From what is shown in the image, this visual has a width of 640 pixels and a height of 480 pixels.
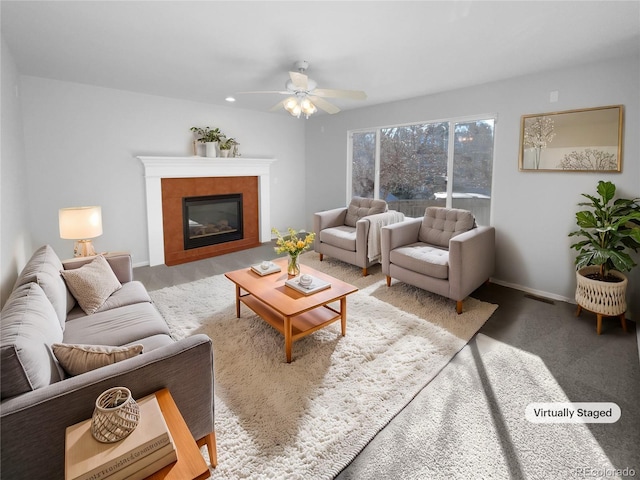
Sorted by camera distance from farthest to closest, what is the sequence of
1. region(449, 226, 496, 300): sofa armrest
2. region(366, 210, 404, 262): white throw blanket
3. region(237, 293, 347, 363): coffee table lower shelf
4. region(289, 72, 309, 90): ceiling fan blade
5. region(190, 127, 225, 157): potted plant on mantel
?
region(190, 127, 225, 157): potted plant on mantel < region(366, 210, 404, 262): white throw blanket < region(449, 226, 496, 300): sofa armrest < region(289, 72, 309, 90): ceiling fan blade < region(237, 293, 347, 363): coffee table lower shelf

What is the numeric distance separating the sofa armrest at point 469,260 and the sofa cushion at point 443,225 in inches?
7.7

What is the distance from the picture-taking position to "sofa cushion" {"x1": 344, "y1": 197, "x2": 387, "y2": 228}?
4.82m

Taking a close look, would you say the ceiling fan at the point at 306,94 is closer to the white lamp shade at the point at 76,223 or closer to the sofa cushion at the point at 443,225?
the sofa cushion at the point at 443,225

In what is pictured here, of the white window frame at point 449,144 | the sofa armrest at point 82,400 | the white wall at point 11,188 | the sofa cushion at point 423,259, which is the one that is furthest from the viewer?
the white window frame at point 449,144

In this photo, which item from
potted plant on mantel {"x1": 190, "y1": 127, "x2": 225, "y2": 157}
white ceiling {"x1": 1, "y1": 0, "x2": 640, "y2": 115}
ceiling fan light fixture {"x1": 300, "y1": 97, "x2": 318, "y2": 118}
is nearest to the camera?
white ceiling {"x1": 1, "y1": 0, "x2": 640, "y2": 115}

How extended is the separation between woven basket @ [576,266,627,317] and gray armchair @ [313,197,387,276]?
2159 millimetres

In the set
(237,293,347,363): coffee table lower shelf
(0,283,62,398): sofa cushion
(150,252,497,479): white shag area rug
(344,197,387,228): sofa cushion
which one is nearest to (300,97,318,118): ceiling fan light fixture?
(237,293,347,363): coffee table lower shelf

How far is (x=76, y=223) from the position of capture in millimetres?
3174

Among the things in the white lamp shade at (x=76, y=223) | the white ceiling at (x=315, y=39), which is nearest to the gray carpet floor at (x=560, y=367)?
the white lamp shade at (x=76, y=223)

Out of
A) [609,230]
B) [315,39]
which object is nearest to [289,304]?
[315,39]

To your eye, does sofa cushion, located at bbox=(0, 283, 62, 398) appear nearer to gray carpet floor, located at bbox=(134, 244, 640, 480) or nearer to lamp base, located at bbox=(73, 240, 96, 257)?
gray carpet floor, located at bbox=(134, 244, 640, 480)

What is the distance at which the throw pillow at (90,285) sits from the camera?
2.39 meters

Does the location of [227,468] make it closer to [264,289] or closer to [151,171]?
[264,289]

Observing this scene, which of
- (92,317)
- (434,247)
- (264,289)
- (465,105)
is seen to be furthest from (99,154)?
(465,105)
